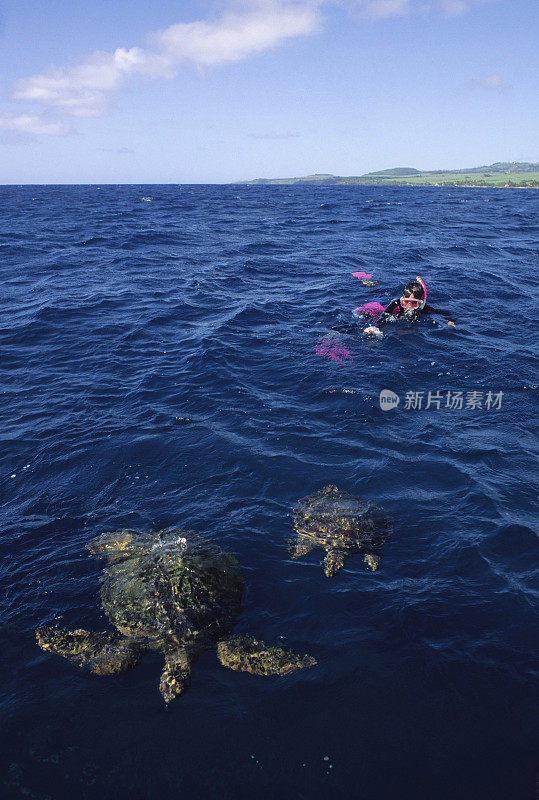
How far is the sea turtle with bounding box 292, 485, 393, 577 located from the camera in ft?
24.1

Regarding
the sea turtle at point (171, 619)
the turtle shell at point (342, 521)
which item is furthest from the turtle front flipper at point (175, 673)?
the turtle shell at point (342, 521)

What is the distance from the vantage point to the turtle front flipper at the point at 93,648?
5.81 meters

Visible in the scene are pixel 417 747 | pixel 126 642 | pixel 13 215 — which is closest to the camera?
pixel 417 747

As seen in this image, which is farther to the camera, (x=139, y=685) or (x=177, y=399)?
(x=177, y=399)

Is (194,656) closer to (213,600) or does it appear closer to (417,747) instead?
(213,600)

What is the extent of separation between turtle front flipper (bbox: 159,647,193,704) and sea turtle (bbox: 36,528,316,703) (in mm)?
11

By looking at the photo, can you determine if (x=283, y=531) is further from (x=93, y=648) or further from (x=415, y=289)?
(x=415, y=289)

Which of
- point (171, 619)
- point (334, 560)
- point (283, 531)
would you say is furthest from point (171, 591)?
point (334, 560)

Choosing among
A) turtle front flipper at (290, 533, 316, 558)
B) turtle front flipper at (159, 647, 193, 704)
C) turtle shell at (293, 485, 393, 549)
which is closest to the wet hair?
turtle shell at (293, 485, 393, 549)

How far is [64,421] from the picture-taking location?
11.3 metres

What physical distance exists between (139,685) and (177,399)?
303 inches

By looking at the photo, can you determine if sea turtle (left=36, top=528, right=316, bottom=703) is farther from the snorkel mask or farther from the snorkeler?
the snorkel mask

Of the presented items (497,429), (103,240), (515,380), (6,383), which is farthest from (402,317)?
(103,240)

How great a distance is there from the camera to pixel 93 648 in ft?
19.7
